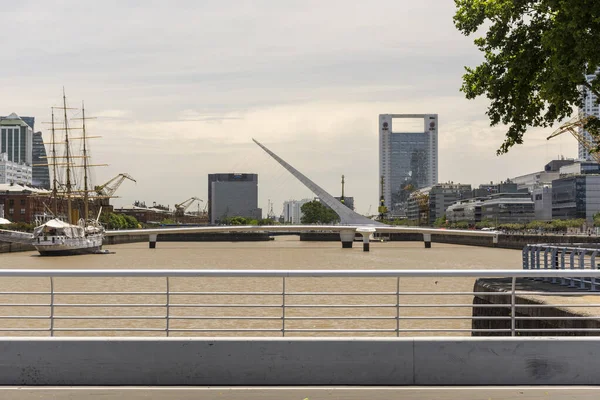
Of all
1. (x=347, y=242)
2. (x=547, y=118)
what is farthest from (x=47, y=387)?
(x=347, y=242)

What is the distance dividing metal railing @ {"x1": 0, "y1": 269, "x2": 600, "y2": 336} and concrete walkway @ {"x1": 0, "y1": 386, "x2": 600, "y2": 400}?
25.2 inches

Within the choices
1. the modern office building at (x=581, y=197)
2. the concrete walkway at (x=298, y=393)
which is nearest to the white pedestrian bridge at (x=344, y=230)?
the modern office building at (x=581, y=197)

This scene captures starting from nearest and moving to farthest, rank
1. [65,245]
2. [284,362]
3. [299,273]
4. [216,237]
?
[284,362], [299,273], [65,245], [216,237]

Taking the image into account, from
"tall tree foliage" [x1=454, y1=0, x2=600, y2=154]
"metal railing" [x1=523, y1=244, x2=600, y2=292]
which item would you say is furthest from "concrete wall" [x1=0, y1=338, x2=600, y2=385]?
"tall tree foliage" [x1=454, y1=0, x2=600, y2=154]

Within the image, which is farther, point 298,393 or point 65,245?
point 65,245

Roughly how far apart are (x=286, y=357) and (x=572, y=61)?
1196cm

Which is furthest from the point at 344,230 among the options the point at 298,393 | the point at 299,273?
the point at 298,393

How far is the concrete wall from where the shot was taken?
8680mm

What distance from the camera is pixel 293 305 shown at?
30.3 ft

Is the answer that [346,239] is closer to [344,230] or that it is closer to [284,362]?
[344,230]

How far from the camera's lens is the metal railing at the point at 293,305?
29.1 feet

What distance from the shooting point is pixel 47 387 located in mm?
8680

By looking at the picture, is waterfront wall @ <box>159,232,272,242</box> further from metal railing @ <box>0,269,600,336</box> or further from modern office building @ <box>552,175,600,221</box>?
metal railing @ <box>0,269,600,336</box>

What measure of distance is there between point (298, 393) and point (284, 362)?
1.41ft
